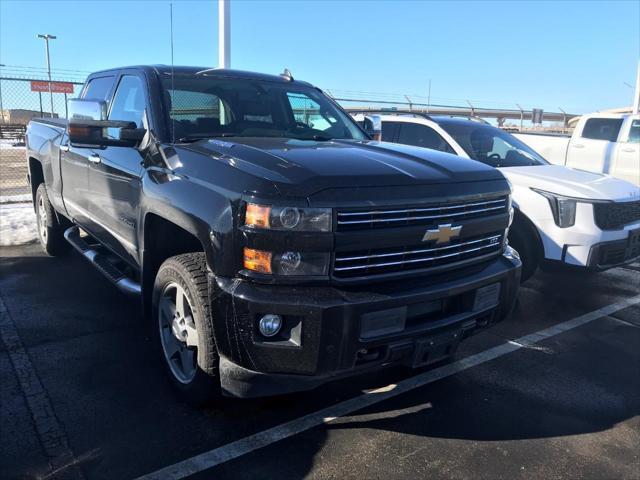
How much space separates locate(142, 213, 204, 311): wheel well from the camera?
135 inches

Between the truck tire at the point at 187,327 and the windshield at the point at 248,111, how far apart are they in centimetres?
93

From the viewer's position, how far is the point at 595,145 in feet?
36.4

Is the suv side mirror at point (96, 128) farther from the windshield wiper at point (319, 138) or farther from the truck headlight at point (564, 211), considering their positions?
the truck headlight at point (564, 211)

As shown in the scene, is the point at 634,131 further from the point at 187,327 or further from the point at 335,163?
the point at 187,327

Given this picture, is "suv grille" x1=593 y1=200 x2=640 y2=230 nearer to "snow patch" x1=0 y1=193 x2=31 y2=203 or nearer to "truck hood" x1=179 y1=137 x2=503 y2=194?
"truck hood" x1=179 y1=137 x2=503 y2=194

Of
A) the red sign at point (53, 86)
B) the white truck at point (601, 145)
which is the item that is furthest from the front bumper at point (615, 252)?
the red sign at point (53, 86)

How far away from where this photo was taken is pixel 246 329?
2.57m

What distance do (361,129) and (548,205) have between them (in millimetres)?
1976

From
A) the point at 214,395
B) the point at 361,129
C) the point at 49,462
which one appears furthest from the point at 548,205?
the point at 49,462

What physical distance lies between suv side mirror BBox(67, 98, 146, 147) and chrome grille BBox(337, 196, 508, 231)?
5.71ft

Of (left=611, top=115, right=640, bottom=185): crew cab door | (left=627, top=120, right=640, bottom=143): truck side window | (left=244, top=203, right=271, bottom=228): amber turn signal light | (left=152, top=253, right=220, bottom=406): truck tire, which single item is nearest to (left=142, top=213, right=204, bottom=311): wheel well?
(left=152, top=253, right=220, bottom=406): truck tire

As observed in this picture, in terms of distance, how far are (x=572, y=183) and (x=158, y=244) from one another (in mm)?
3996

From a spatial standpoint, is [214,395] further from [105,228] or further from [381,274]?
[105,228]

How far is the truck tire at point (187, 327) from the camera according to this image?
288 centimetres
